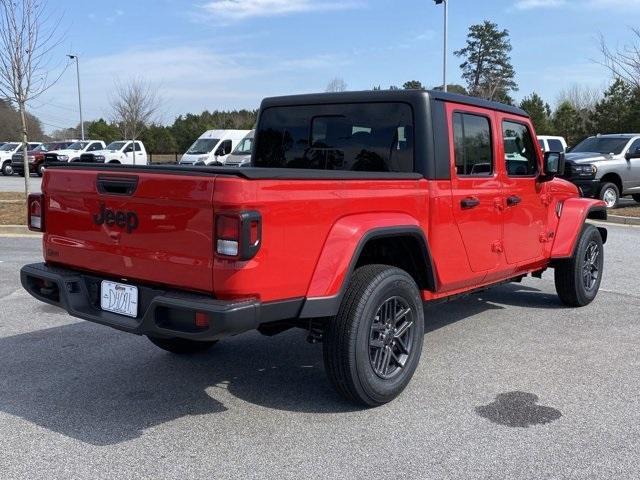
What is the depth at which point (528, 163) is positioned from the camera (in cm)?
571

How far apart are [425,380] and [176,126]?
54.8 m

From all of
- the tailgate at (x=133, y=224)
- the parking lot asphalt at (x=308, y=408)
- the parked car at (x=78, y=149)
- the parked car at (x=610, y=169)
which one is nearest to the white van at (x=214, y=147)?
the parked car at (x=78, y=149)

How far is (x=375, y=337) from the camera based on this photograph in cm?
401

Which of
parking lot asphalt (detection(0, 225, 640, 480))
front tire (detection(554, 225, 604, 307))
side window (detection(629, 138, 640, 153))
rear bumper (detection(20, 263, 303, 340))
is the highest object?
side window (detection(629, 138, 640, 153))

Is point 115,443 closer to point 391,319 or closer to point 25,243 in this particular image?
point 391,319

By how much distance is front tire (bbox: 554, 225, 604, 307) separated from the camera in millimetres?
6316

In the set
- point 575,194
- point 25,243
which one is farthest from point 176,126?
point 575,194

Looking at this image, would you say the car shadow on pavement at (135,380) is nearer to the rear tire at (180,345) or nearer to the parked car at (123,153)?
the rear tire at (180,345)

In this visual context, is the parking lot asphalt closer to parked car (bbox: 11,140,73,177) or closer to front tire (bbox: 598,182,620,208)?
front tire (bbox: 598,182,620,208)

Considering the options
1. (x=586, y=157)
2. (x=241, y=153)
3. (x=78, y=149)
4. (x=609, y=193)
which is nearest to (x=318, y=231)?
(x=586, y=157)

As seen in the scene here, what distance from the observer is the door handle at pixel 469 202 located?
4.57 metres

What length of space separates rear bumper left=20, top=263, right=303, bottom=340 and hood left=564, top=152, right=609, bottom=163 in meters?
13.4

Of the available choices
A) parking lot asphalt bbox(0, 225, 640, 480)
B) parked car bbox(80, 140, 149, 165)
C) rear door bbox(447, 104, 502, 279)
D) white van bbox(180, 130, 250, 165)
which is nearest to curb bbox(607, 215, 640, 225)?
parking lot asphalt bbox(0, 225, 640, 480)

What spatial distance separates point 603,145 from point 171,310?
599 inches
